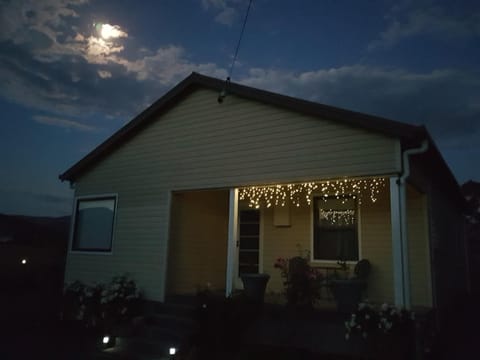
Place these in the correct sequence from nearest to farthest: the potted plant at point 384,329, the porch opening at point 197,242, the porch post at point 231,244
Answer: the potted plant at point 384,329
the porch post at point 231,244
the porch opening at point 197,242

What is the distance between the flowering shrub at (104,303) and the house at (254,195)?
1.25 feet

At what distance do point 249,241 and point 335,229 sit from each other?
2.12m

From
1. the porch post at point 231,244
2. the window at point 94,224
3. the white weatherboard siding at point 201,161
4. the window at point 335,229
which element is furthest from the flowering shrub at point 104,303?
the window at point 335,229

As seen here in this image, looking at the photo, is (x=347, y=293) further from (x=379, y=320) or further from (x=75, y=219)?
(x=75, y=219)

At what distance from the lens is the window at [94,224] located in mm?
9094

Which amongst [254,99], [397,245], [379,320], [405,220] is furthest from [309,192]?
[379,320]

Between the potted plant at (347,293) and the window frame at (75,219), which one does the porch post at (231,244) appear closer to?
the potted plant at (347,293)

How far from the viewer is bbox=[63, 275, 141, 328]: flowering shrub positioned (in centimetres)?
732

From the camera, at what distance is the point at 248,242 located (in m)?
8.98

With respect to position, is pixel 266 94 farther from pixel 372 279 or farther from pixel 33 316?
pixel 33 316

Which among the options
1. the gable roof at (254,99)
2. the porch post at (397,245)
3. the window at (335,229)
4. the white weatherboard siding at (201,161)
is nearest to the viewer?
the porch post at (397,245)

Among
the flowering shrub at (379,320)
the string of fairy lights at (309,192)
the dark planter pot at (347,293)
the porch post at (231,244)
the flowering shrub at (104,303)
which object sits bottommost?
the flowering shrub at (104,303)

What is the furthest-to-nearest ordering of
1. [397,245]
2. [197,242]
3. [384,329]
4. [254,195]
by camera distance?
1. [254,195]
2. [197,242]
3. [397,245]
4. [384,329]

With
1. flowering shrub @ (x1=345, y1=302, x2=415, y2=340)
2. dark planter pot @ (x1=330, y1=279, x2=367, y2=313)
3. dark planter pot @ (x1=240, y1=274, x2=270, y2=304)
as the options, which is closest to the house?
dark planter pot @ (x1=240, y1=274, x2=270, y2=304)
